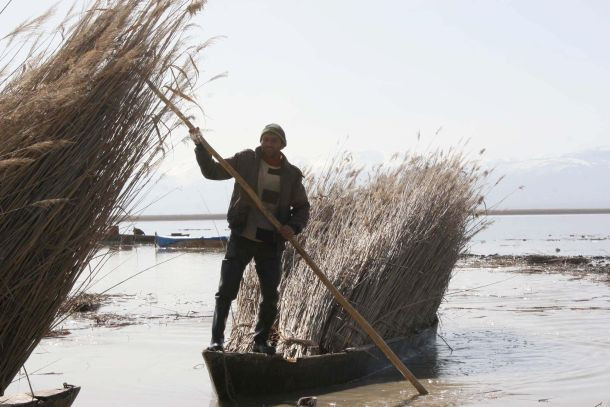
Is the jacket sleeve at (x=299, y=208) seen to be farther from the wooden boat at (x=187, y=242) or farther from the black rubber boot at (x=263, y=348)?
the wooden boat at (x=187, y=242)

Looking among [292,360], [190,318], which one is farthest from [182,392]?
[190,318]

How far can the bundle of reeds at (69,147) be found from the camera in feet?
13.9

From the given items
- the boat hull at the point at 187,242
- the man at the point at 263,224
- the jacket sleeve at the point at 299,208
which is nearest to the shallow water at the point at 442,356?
the man at the point at 263,224

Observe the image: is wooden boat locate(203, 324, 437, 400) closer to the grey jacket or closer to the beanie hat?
the grey jacket

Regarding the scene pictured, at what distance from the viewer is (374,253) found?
799 centimetres

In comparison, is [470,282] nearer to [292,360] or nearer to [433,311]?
[433,311]

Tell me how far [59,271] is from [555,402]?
3.78 meters

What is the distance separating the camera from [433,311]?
31.3 ft

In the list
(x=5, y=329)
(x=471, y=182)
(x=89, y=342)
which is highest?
(x=471, y=182)

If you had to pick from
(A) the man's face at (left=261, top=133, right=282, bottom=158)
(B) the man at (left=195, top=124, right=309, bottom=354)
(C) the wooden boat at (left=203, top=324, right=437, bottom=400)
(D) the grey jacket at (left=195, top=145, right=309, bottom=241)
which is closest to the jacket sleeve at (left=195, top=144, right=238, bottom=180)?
(D) the grey jacket at (left=195, top=145, right=309, bottom=241)

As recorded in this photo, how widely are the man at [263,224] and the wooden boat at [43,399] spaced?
1830mm

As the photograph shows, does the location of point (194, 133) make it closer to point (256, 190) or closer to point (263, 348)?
point (256, 190)

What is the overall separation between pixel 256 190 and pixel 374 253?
192 cm

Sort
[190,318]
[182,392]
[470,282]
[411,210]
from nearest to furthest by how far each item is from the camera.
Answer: [182,392] < [411,210] < [190,318] < [470,282]
